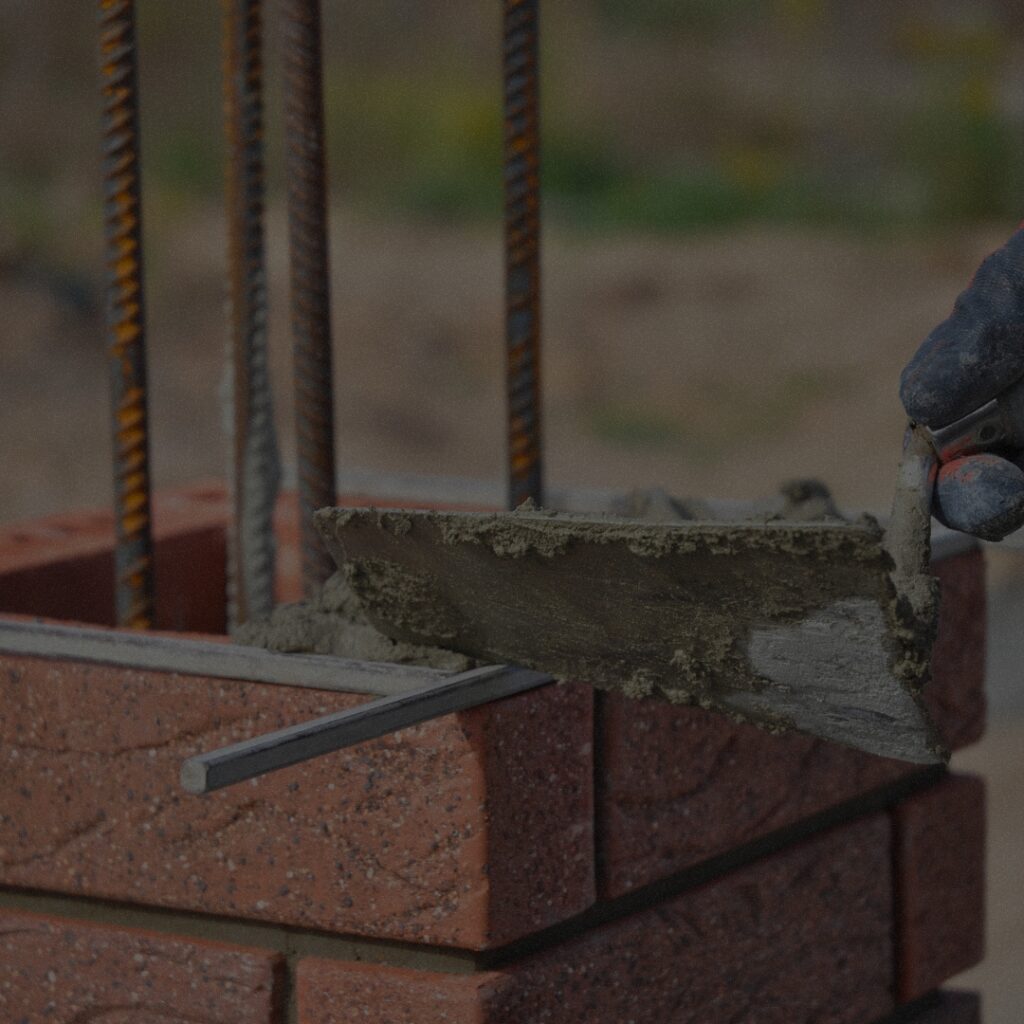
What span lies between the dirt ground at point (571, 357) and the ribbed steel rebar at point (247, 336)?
540 cm

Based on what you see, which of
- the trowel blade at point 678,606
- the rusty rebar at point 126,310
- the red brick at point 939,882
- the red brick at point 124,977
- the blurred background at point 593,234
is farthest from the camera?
the blurred background at point 593,234

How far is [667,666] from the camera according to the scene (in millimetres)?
1879

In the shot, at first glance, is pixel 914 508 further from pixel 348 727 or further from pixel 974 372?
pixel 348 727

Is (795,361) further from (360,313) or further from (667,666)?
(667,666)

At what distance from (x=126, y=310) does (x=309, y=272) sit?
0.25 meters

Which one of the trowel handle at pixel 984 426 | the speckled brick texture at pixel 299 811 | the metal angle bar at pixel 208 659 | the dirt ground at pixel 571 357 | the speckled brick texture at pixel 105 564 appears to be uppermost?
the dirt ground at pixel 571 357

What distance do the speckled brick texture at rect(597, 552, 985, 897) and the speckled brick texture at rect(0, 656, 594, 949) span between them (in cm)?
5

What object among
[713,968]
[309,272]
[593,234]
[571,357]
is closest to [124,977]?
[713,968]

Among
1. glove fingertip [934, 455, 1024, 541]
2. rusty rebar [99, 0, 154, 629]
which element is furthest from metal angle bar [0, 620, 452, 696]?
glove fingertip [934, 455, 1024, 541]

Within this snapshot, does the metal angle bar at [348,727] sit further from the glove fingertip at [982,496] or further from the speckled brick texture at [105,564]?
the speckled brick texture at [105,564]

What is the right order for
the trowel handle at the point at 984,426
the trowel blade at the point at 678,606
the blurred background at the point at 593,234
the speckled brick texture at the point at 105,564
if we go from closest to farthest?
the trowel blade at the point at 678,606 < the trowel handle at the point at 984,426 < the speckled brick texture at the point at 105,564 < the blurred background at the point at 593,234

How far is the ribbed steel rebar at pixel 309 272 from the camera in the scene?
2461 mm

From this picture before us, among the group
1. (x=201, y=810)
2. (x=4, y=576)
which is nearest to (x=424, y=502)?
(x=4, y=576)

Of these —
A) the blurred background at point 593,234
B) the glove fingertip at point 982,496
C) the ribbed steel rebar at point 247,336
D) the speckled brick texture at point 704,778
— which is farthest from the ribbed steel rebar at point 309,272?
the blurred background at point 593,234
